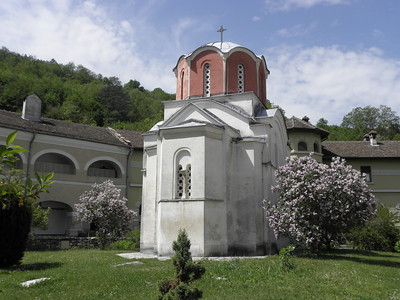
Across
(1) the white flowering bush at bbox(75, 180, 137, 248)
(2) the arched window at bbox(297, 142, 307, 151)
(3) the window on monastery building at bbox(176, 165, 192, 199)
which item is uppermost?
(2) the arched window at bbox(297, 142, 307, 151)

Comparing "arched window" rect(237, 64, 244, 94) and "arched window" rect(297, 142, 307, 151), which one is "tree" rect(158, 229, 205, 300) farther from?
"arched window" rect(297, 142, 307, 151)

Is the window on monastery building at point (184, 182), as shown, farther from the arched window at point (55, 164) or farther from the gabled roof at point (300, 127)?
the gabled roof at point (300, 127)

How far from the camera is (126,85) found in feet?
276

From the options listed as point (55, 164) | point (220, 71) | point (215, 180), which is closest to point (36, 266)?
point (215, 180)

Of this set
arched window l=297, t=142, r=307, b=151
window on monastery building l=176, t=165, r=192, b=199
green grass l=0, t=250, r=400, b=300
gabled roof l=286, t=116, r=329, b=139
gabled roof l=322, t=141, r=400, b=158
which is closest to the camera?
green grass l=0, t=250, r=400, b=300

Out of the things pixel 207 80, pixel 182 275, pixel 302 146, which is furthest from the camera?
pixel 302 146

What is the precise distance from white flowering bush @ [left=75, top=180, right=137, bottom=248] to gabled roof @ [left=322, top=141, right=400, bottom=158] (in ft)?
60.6

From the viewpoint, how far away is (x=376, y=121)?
4778cm

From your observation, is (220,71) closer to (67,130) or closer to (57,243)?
(57,243)

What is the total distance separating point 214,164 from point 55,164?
16.4m

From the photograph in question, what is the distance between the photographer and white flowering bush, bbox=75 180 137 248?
20062 millimetres

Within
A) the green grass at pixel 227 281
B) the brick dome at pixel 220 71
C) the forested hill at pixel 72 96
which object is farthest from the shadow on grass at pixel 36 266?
the forested hill at pixel 72 96

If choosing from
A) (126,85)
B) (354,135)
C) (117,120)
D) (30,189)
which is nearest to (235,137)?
(30,189)

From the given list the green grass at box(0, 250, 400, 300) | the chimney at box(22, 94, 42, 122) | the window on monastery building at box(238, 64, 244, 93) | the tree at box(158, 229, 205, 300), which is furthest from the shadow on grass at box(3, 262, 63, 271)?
the chimney at box(22, 94, 42, 122)
